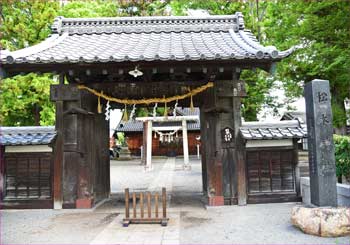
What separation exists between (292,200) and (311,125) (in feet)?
9.97

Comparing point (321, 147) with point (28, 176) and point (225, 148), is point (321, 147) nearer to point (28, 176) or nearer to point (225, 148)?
point (225, 148)

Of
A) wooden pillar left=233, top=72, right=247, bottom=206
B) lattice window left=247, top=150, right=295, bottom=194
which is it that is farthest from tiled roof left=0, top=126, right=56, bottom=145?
lattice window left=247, top=150, right=295, bottom=194

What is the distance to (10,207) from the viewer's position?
887cm

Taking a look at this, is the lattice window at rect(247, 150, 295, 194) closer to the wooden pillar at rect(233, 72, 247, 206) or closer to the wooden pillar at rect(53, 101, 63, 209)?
the wooden pillar at rect(233, 72, 247, 206)

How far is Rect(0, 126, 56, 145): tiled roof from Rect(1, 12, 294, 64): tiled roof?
219 centimetres

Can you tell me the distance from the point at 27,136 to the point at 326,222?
777cm

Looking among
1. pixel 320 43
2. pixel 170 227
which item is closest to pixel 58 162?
pixel 170 227

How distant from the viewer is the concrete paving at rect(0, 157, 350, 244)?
5820 millimetres

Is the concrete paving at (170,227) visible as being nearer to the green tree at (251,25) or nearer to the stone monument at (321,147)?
the stone monument at (321,147)

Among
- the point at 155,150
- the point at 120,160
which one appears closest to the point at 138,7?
the point at 120,160

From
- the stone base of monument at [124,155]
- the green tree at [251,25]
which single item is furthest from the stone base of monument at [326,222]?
the stone base of monument at [124,155]

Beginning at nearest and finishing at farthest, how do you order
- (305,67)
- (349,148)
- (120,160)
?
(349,148)
(305,67)
(120,160)

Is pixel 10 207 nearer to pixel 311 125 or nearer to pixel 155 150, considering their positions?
pixel 311 125

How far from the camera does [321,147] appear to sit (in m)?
6.55
